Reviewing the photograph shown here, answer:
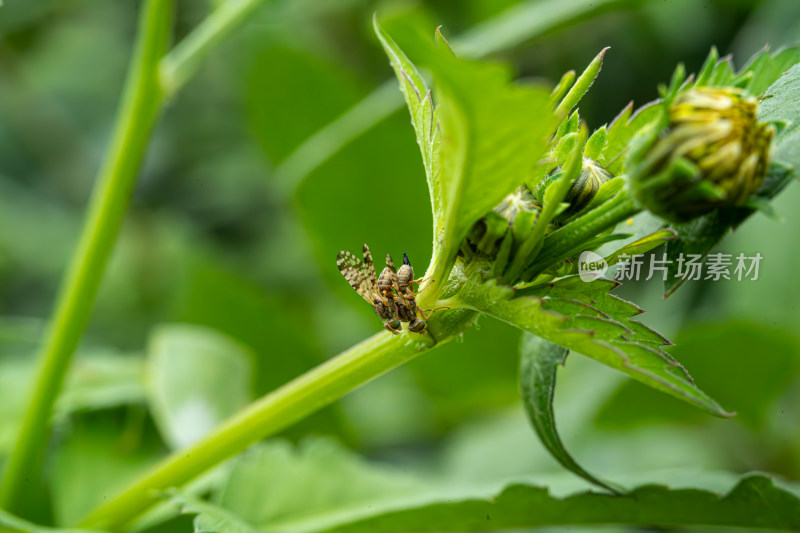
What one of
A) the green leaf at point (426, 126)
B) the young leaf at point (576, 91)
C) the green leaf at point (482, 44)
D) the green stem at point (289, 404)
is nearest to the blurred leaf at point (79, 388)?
the green stem at point (289, 404)

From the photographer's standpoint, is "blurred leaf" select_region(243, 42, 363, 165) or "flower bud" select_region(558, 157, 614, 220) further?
"blurred leaf" select_region(243, 42, 363, 165)

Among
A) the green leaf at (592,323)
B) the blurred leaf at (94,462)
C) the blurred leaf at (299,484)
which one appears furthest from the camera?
the blurred leaf at (94,462)

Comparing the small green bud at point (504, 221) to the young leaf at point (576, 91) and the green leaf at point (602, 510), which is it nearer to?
the young leaf at point (576, 91)

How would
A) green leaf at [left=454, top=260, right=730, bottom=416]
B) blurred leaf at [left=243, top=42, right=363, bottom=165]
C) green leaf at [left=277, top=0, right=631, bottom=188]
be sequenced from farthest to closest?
blurred leaf at [left=243, top=42, right=363, bottom=165] → green leaf at [left=277, top=0, right=631, bottom=188] → green leaf at [left=454, top=260, right=730, bottom=416]

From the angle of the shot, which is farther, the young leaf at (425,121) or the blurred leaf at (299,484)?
the blurred leaf at (299,484)

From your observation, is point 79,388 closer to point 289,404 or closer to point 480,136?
point 289,404

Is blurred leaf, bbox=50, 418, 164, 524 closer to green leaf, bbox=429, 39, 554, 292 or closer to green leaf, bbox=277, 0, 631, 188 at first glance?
green leaf, bbox=277, 0, 631, 188

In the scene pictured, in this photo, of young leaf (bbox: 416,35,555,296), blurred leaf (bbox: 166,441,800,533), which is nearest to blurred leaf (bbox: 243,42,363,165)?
blurred leaf (bbox: 166,441,800,533)
